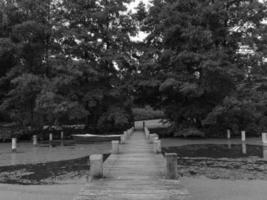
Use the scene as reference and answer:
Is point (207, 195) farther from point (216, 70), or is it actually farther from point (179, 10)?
point (179, 10)

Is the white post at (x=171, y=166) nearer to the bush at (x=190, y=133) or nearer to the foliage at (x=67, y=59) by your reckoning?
the bush at (x=190, y=133)

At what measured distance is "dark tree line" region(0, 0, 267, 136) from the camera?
104 feet

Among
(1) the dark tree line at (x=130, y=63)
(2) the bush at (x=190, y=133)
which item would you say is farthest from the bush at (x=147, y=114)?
(2) the bush at (x=190, y=133)

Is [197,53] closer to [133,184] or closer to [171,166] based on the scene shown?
[171,166]

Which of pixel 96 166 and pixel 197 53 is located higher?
pixel 197 53

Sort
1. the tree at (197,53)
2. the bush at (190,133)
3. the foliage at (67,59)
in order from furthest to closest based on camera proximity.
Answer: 1. the foliage at (67,59)
2. the tree at (197,53)
3. the bush at (190,133)

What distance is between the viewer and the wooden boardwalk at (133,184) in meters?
8.84

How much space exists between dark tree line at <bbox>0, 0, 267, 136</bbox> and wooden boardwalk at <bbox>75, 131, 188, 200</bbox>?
18.0 metres

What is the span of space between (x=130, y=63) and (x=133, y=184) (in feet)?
89.7

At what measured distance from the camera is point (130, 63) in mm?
36844

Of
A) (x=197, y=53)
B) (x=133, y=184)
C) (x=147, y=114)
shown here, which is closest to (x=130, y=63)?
(x=197, y=53)

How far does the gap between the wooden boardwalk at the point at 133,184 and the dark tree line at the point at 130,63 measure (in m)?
18.0

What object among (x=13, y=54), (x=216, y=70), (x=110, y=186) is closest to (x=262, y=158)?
(x=110, y=186)

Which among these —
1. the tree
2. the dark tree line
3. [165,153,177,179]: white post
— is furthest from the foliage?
[165,153,177,179]: white post
